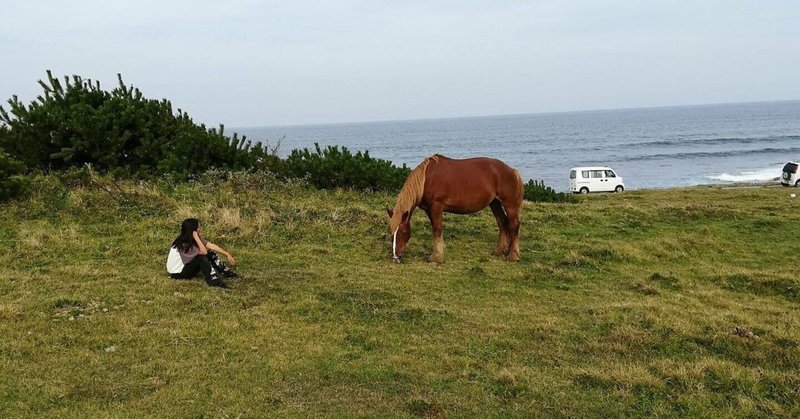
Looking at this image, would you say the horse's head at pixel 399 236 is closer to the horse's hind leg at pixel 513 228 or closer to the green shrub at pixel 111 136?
the horse's hind leg at pixel 513 228

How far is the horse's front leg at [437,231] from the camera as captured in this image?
1000cm

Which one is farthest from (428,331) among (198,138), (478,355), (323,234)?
(198,138)

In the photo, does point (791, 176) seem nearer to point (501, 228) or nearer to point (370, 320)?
point (501, 228)

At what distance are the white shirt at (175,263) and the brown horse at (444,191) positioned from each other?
3406 mm

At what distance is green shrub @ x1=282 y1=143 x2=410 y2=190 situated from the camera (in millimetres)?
16453

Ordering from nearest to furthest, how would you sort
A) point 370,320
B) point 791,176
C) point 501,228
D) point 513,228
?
point 370,320
point 513,228
point 501,228
point 791,176

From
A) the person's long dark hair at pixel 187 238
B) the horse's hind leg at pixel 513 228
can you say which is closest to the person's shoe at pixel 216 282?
the person's long dark hair at pixel 187 238

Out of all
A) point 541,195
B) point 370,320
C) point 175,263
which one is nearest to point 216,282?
point 175,263

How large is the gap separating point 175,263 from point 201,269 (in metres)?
0.46

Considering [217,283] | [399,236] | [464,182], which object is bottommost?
[217,283]

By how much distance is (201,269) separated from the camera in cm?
830

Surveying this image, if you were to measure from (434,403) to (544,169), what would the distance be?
60430mm

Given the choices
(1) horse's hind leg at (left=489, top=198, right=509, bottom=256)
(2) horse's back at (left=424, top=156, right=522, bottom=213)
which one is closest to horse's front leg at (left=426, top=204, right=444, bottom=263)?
(2) horse's back at (left=424, top=156, right=522, bottom=213)

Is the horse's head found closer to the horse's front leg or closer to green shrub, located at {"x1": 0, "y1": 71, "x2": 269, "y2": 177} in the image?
the horse's front leg
